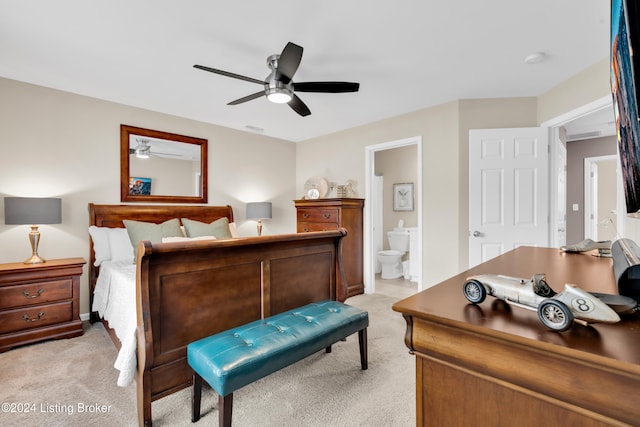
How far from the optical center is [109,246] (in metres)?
3.18

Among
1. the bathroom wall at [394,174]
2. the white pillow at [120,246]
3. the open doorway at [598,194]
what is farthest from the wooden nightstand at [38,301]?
the open doorway at [598,194]

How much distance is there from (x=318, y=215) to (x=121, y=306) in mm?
2751

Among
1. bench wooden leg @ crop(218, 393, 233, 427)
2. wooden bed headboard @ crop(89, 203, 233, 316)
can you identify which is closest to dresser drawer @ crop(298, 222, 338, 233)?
wooden bed headboard @ crop(89, 203, 233, 316)

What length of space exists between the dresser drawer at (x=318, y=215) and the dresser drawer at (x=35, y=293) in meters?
2.86

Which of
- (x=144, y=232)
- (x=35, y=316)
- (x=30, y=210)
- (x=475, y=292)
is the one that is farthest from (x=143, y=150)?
(x=475, y=292)

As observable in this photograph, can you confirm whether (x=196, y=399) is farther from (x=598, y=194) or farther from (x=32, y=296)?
(x=598, y=194)

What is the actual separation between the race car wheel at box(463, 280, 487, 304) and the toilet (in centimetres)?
441

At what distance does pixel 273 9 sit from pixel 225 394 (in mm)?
2255

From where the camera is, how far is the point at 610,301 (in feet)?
2.28

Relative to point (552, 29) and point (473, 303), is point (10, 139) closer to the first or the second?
point (473, 303)

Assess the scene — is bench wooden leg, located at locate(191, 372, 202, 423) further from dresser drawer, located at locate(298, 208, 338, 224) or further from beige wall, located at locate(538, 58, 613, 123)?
beige wall, located at locate(538, 58, 613, 123)

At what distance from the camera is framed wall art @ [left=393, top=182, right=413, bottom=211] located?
5.54 metres

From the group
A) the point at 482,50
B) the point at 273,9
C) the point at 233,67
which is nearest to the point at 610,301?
the point at 273,9

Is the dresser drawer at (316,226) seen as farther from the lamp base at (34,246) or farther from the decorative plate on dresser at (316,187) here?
the lamp base at (34,246)
